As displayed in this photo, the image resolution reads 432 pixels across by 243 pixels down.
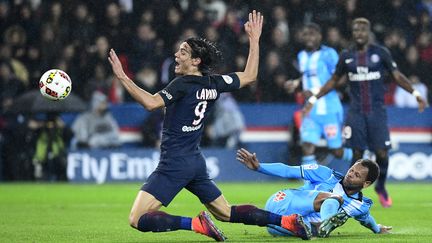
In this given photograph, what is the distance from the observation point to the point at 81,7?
19.0 m

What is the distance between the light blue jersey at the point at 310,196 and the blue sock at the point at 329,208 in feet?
1.07

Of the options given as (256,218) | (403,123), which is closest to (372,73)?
(256,218)

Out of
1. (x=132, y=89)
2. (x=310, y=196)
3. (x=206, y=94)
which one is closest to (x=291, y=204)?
(x=310, y=196)

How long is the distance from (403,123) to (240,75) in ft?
34.2

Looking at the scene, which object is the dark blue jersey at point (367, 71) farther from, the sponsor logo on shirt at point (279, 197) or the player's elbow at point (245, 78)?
the player's elbow at point (245, 78)

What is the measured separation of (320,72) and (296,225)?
21.4ft

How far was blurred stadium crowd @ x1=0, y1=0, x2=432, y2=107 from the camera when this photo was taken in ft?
61.1

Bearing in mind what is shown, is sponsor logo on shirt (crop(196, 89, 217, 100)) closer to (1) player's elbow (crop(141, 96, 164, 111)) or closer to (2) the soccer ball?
(1) player's elbow (crop(141, 96, 164, 111))

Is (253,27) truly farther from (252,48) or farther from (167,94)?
(167,94)

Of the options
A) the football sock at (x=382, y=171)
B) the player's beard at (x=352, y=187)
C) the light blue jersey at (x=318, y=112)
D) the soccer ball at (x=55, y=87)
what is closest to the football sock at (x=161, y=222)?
the player's beard at (x=352, y=187)

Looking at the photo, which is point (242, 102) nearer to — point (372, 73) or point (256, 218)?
point (372, 73)

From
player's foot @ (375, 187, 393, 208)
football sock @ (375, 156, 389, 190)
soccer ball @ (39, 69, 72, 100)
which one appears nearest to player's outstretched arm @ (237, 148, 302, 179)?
soccer ball @ (39, 69, 72, 100)

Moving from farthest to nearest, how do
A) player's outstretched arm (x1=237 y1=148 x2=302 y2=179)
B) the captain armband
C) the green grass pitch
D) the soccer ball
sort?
the captain armband → the soccer ball → the green grass pitch → player's outstretched arm (x1=237 y1=148 x2=302 y2=179)

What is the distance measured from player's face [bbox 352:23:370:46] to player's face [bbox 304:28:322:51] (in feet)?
6.22
